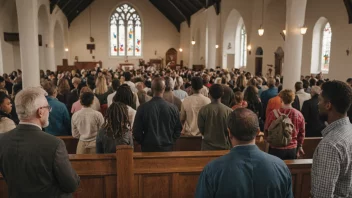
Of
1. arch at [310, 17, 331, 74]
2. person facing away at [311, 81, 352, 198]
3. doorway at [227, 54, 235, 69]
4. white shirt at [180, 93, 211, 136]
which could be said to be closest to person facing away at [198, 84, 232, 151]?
white shirt at [180, 93, 211, 136]

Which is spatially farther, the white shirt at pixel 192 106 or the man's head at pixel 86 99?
the white shirt at pixel 192 106

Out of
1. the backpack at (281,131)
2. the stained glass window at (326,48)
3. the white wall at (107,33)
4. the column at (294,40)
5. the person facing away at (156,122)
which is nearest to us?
the backpack at (281,131)

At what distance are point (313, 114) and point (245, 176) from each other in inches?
154

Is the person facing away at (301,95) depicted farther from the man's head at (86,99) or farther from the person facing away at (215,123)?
the man's head at (86,99)

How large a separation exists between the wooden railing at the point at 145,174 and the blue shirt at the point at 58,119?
162 centimetres

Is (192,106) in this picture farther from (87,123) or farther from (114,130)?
(114,130)

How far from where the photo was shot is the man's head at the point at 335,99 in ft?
6.34

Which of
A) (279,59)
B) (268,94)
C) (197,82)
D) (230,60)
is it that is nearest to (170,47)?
(230,60)

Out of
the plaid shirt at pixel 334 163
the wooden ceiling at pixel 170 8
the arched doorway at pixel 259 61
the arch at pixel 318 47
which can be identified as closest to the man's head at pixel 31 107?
the plaid shirt at pixel 334 163

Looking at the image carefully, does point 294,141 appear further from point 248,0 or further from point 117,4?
point 117,4

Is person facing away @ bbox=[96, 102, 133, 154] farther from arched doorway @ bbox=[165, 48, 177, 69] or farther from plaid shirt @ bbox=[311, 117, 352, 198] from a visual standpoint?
arched doorway @ bbox=[165, 48, 177, 69]

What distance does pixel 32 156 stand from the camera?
6.42 feet

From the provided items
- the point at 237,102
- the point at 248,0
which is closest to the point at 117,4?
the point at 248,0

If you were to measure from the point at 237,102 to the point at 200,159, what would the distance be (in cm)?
182
